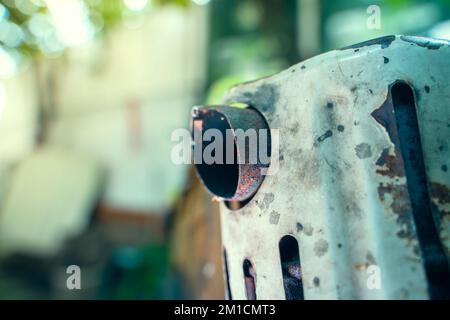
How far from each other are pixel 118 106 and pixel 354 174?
314 inches

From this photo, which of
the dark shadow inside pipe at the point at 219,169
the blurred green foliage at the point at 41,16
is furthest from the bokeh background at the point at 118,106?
the dark shadow inside pipe at the point at 219,169

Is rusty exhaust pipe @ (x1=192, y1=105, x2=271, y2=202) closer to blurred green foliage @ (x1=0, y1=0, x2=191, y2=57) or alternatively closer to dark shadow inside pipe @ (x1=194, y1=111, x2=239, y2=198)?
dark shadow inside pipe @ (x1=194, y1=111, x2=239, y2=198)

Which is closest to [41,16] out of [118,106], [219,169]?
[118,106]

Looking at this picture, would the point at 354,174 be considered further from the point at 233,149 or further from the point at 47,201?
the point at 47,201

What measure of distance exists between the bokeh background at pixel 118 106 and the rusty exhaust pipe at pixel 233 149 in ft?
11.0

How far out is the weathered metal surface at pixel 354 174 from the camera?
3.39ft

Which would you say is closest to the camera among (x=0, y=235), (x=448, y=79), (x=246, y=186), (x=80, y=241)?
(x=448, y=79)

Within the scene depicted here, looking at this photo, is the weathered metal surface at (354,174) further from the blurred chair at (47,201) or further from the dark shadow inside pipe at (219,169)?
the blurred chair at (47,201)

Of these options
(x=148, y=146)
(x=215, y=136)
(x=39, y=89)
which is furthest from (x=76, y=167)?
(x=215, y=136)

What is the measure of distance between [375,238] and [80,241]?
6.25m

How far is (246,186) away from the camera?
4.11ft

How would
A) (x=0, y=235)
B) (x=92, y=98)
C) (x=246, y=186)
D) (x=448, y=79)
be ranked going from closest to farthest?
1. (x=448, y=79)
2. (x=246, y=186)
3. (x=0, y=235)
4. (x=92, y=98)

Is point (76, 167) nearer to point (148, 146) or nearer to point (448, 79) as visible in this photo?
point (148, 146)

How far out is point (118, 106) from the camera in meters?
8.60
